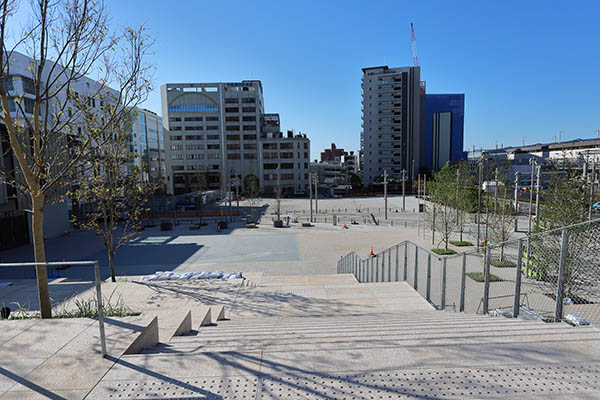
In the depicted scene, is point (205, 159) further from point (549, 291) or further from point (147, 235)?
point (549, 291)

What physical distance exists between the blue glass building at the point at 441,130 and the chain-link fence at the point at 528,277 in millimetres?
81131

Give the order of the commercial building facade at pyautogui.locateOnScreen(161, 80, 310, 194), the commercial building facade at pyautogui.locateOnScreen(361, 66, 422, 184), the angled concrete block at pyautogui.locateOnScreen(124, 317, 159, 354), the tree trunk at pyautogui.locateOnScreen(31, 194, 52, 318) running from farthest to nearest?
the commercial building facade at pyautogui.locateOnScreen(361, 66, 422, 184) → the commercial building facade at pyautogui.locateOnScreen(161, 80, 310, 194) → the tree trunk at pyautogui.locateOnScreen(31, 194, 52, 318) → the angled concrete block at pyautogui.locateOnScreen(124, 317, 159, 354)

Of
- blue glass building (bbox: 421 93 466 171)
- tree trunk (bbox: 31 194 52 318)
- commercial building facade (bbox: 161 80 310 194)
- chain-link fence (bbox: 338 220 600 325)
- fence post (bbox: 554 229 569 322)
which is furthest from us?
blue glass building (bbox: 421 93 466 171)

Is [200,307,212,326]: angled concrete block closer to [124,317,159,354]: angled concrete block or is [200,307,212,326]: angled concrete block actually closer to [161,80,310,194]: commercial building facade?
[124,317,159,354]: angled concrete block

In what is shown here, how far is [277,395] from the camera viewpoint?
274 cm

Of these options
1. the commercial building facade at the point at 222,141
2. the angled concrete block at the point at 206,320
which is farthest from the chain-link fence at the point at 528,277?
the commercial building facade at the point at 222,141

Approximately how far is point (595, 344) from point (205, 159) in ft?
263

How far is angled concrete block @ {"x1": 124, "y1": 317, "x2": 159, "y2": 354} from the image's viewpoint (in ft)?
12.4

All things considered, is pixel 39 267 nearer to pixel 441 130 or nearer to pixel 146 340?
pixel 146 340

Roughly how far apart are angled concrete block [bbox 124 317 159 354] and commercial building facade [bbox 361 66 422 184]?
81.3 meters

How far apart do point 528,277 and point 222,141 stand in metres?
74.6

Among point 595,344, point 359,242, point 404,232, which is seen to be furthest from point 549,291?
point 404,232

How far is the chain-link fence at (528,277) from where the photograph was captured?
6.38 meters

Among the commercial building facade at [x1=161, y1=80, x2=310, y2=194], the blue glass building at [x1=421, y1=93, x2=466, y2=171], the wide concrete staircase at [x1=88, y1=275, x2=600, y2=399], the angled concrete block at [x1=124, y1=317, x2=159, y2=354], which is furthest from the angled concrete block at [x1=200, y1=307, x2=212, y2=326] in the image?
the blue glass building at [x1=421, y1=93, x2=466, y2=171]
